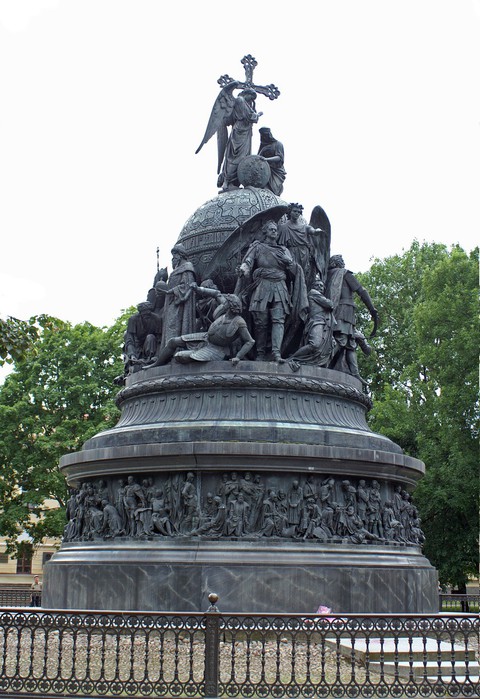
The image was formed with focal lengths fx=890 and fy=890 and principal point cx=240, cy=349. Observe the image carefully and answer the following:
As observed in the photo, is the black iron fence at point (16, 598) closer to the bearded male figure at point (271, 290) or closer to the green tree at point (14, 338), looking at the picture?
the bearded male figure at point (271, 290)

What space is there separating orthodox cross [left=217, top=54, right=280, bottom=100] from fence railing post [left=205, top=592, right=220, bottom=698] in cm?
1534

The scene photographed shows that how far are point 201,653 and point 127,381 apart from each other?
7.52m

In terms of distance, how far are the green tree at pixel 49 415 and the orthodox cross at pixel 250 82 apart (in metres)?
14.9

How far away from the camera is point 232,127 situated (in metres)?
21.0

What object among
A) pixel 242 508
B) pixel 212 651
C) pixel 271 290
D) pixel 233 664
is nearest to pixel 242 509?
pixel 242 508

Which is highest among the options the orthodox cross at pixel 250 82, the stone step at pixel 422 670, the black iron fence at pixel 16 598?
the orthodox cross at pixel 250 82

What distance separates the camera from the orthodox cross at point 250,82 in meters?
21.3

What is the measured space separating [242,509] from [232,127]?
10.5m

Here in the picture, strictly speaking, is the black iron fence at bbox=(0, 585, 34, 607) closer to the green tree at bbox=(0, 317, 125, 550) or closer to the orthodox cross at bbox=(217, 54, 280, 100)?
the green tree at bbox=(0, 317, 125, 550)

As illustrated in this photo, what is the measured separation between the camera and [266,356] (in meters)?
16.6

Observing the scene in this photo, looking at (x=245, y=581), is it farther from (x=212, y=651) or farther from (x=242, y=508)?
(x=212, y=651)

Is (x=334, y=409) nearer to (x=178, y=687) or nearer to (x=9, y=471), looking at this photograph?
(x=178, y=687)

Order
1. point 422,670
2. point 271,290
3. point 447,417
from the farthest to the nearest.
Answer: point 447,417, point 271,290, point 422,670

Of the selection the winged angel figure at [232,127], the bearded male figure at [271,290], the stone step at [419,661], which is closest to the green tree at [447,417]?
the winged angel figure at [232,127]
